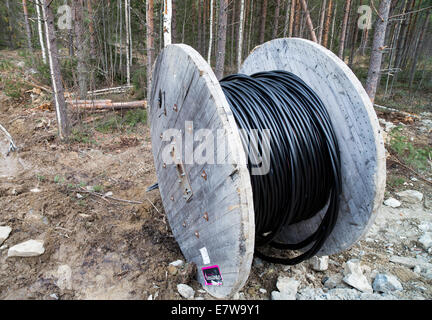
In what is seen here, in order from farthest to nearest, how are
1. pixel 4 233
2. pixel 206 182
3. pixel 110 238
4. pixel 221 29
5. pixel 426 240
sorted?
pixel 221 29, pixel 426 240, pixel 110 238, pixel 4 233, pixel 206 182

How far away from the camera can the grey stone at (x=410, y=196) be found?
4445mm

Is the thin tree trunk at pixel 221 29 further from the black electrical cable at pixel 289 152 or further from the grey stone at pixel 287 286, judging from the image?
the grey stone at pixel 287 286

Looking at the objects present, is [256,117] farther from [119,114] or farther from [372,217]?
[119,114]

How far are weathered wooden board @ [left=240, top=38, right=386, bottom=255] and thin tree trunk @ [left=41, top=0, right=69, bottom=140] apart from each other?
484 cm

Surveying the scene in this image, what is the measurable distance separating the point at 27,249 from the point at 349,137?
3099 millimetres

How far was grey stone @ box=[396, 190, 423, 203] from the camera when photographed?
14.6 feet

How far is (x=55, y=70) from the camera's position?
18.5 feet

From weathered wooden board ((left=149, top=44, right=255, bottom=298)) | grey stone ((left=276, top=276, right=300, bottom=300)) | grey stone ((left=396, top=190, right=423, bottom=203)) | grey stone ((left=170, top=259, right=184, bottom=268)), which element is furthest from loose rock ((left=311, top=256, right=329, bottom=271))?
grey stone ((left=396, top=190, right=423, bottom=203))

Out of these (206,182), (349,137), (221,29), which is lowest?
(206,182)

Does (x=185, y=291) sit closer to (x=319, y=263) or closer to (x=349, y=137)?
A: (x=319, y=263)

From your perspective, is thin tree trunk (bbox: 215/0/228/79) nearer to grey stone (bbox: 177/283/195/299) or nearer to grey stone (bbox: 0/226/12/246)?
grey stone (bbox: 0/226/12/246)

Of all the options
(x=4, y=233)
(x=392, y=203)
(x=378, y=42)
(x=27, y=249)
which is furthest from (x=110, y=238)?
(x=378, y=42)

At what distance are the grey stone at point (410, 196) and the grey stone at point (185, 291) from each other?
149 inches

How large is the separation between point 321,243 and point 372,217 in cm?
48
